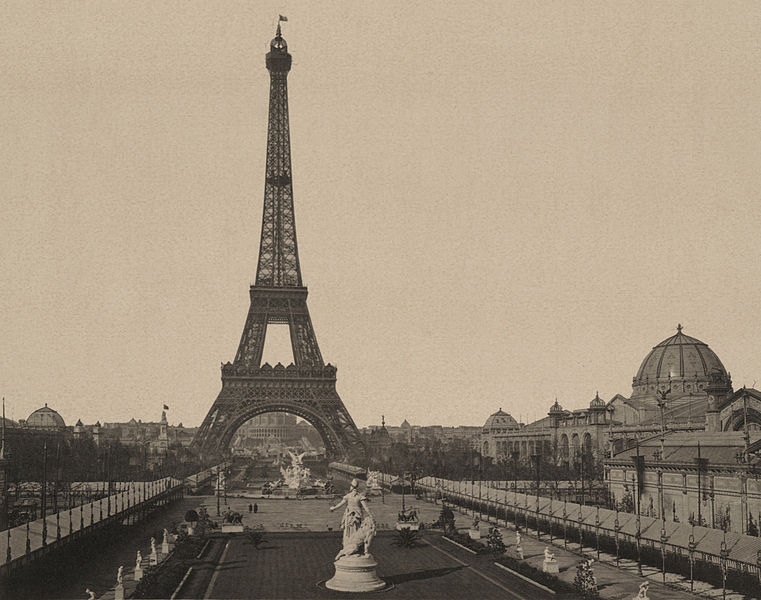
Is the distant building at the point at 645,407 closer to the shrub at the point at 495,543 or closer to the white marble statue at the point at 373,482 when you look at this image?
the white marble statue at the point at 373,482

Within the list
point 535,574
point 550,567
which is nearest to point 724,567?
point 550,567

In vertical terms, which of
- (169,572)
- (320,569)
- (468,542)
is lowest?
(468,542)

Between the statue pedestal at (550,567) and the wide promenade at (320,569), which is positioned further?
the statue pedestal at (550,567)

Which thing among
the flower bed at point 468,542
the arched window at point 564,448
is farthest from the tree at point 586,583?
the arched window at point 564,448

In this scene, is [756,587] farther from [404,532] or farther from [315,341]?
[315,341]

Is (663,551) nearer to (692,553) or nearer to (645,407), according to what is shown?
(692,553)
